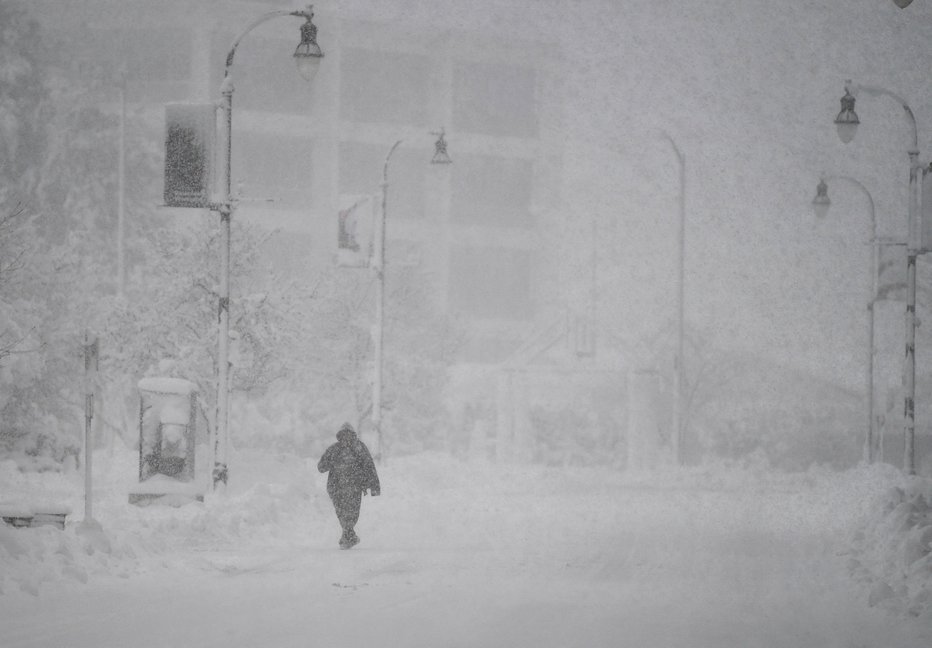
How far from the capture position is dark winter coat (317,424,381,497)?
16.9 meters

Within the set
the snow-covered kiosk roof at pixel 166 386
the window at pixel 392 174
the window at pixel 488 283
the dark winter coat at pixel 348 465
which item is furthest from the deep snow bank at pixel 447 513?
the window at pixel 392 174

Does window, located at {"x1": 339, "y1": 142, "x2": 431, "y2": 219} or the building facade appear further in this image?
window, located at {"x1": 339, "y1": 142, "x2": 431, "y2": 219}

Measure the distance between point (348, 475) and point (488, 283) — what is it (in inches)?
2078

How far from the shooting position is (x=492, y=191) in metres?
70.9

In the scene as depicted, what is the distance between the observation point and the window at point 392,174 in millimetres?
68625

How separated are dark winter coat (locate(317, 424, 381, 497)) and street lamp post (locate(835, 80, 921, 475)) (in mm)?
12978

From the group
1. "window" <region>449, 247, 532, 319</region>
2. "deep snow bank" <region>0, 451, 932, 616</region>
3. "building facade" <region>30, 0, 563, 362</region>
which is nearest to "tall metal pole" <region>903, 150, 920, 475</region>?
"deep snow bank" <region>0, 451, 932, 616</region>

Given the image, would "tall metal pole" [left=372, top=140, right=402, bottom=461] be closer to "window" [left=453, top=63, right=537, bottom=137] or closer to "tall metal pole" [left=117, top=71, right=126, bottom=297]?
"tall metal pole" [left=117, top=71, right=126, bottom=297]

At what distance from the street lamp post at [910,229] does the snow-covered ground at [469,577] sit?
4.69 metres

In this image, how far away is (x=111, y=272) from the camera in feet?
167

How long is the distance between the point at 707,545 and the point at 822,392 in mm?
42147

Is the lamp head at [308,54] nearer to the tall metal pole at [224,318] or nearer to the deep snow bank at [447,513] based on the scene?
the tall metal pole at [224,318]

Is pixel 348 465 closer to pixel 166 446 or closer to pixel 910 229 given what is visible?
pixel 166 446

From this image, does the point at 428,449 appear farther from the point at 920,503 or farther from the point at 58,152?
the point at 920,503
